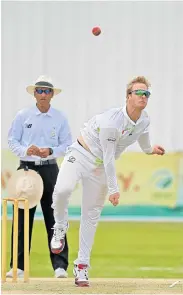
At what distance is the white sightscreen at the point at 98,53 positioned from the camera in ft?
24.0

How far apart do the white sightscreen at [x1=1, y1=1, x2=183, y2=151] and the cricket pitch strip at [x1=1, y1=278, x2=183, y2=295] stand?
2900 mm

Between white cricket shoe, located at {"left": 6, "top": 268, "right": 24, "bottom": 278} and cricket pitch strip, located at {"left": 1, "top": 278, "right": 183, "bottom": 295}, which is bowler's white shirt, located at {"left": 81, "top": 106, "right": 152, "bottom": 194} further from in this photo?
white cricket shoe, located at {"left": 6, "top": 268, "right": 24, "bottom": 278}

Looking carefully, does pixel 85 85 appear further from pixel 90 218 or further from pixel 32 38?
pixel 90 218

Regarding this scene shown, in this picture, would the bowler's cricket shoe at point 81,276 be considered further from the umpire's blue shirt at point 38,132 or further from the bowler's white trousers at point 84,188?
the umpire's blue shirt at point 38,132

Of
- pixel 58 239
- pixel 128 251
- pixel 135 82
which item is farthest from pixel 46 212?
pixel 128 251

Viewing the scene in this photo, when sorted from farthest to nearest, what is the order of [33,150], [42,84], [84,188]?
[42,84], [33,150], [84,188]

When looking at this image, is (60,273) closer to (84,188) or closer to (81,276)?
(81,276)

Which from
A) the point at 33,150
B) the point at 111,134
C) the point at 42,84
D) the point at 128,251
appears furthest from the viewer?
the point at 128,251

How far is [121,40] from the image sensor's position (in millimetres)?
7449

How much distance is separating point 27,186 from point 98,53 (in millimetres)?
2865

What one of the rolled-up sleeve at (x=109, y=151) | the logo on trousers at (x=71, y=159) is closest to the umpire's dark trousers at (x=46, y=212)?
the logo on trousers at (x=71, y=159)

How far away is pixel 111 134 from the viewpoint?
410 cm

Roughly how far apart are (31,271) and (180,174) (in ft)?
6.91

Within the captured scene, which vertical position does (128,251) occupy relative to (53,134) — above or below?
below
